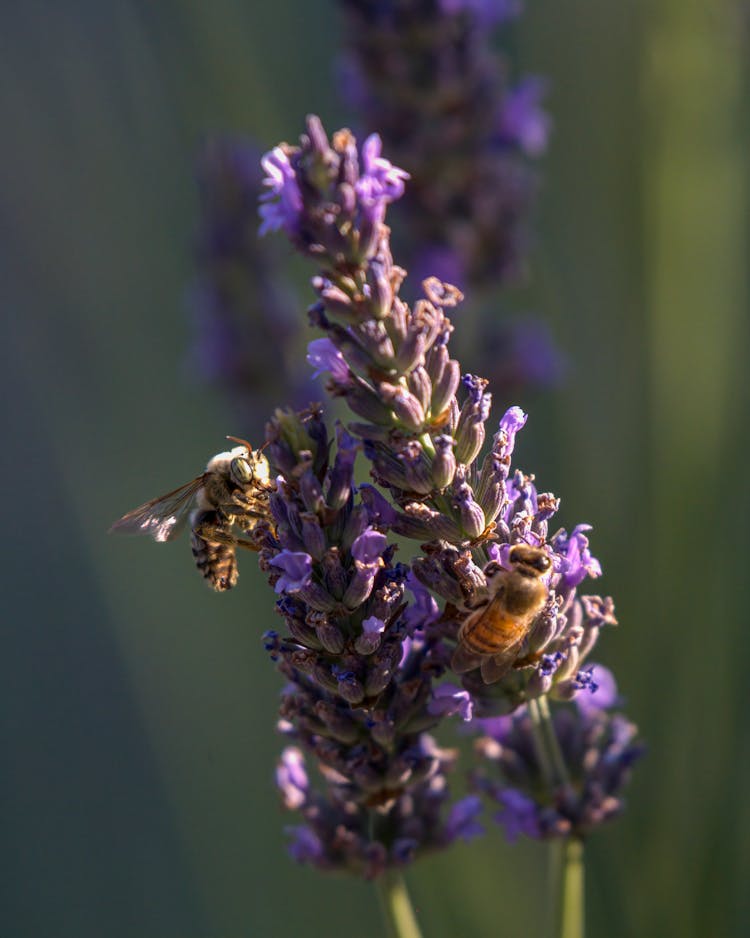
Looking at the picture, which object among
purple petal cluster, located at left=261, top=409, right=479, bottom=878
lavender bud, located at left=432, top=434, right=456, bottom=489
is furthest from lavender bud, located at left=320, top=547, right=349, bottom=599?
lavender bud, located at left=432, top=434, right=456, bottom=489

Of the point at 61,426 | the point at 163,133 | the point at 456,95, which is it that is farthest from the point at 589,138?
the point at 61,426

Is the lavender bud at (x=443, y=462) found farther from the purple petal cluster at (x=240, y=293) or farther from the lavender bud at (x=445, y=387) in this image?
the purple petal cluster at (x=240, y=293)

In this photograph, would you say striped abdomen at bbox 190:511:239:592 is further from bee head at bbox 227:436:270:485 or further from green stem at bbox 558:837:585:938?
green stem at bbox 558:837:585:938

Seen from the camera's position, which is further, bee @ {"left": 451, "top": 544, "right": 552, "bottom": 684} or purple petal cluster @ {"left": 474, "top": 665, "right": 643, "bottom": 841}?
purple petal cluster @ {"left": 474, "top": 665, "right": 643, "bottom": 841}

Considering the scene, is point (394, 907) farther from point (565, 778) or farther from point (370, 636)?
point (370, 636)

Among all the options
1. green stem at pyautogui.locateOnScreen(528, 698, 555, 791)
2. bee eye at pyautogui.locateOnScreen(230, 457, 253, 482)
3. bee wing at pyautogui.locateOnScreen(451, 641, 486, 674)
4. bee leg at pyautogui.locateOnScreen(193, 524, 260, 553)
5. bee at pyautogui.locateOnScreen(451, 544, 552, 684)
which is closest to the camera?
bee at pyautogui.locateOnScreen(451, 544, 552, 684)

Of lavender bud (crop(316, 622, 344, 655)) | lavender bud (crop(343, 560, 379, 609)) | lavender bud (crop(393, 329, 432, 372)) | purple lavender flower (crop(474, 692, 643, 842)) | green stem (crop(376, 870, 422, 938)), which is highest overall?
lavender bud (crop(393, 329, 432, 372))

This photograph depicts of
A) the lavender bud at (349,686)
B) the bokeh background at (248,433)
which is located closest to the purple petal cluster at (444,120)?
the bokeh background at (248,433)
